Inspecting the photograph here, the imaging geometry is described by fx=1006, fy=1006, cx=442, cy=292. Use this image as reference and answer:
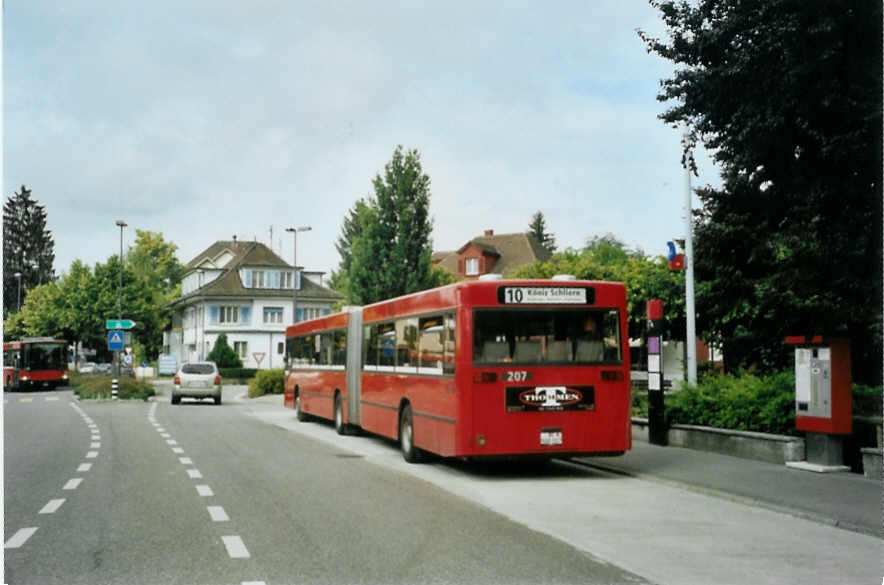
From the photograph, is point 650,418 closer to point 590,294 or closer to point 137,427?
point 590,294

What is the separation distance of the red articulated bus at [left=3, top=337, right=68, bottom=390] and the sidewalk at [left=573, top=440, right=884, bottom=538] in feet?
163

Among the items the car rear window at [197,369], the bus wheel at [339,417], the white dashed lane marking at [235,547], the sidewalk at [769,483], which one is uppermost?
the car rear window at [197,369]

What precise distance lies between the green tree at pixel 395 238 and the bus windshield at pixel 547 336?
42.4 meters

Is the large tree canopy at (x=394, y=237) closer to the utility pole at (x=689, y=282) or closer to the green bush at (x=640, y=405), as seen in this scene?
the utility pole at (x=689, y=282)

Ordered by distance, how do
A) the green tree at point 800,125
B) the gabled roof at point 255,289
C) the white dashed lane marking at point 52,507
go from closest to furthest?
the white dashed lane marking at point 52,507 < the green tree at point 800,125 < the gabled roof at point 255,289

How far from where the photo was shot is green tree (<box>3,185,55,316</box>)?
333 ft

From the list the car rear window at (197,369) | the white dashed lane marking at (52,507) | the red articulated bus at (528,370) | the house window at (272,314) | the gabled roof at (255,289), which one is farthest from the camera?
the house window at (272,314)

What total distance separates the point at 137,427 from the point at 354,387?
7.01m

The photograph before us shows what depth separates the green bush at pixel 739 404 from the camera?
15008mm

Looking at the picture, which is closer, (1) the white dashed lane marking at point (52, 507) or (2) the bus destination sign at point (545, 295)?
(1) the white dashed lane marking at point (52, 507)

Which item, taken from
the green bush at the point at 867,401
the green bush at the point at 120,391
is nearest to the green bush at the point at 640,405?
the green bush at the point at 867,401

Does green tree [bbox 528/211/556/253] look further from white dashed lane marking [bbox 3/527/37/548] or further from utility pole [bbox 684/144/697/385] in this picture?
white dashed lane marking [bbox 3/527/37/548]

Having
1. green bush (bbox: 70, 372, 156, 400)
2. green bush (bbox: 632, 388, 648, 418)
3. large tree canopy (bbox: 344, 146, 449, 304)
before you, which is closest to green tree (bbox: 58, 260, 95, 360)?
large tree canopy (bbox: 344, 146, 449, 304)

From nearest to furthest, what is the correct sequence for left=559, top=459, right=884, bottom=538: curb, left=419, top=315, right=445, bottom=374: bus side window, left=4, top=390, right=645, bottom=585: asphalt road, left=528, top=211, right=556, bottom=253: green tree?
left=4, top=390, right=645, bottom=585: asphalt road → left=559, top=459, right=884, bottom=538: curb → left=419, top=315, right=445, bottom=374: bus side window → left=528, top=211, right=556, bottom=253: green tree
